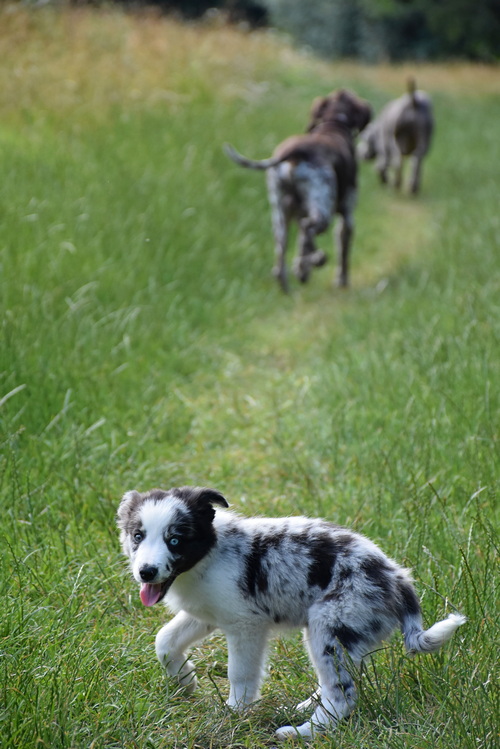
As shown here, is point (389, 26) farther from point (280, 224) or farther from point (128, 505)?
point (128, 505)

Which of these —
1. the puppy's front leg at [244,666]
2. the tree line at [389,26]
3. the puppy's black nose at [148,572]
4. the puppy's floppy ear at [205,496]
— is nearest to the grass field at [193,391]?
the puppy's front leg at [244,666]

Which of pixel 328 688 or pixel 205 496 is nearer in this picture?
pixel 328 688

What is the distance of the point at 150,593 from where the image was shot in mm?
3057

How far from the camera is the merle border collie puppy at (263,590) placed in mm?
2912

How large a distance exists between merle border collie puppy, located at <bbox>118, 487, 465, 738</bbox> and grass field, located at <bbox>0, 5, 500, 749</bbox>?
0.11 metres

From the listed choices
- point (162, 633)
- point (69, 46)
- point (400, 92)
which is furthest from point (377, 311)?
point (400, 92)

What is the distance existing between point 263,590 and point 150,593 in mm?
382

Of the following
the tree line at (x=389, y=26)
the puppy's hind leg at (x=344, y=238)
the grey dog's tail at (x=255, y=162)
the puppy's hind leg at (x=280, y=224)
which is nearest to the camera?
the grey dog's tail at (x=255, y=162)

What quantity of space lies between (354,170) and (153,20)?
8470 millimetres

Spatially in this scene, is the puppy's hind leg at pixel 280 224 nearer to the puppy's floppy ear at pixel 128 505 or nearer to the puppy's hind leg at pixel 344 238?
the puppy's hind leg at pixel 344 238

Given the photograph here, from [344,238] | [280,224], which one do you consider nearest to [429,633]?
[280,224]

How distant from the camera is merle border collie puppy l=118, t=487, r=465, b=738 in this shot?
2.91m

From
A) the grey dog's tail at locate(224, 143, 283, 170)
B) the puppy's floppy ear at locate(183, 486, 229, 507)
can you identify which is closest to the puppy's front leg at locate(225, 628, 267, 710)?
the puppy's floppy ear at locate(183, 486, 229, 507)

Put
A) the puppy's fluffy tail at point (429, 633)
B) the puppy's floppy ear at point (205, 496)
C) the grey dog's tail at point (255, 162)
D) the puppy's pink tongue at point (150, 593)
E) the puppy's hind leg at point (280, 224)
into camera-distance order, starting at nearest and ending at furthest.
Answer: the puppy's fluffy tail at point (429, 633) < the puppy's pink tongue at point (150, 593) < the puppy's floppy ear at point (205, 496) < the grey dog's tail at point (255, 162) < the puppy's hind leg at point (280, 224)
